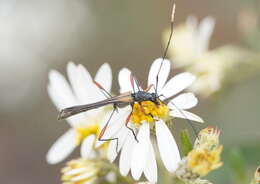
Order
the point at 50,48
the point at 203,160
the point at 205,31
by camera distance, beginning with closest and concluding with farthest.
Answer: the point at 203,160 < the point at 205,31 < the point at 50,48

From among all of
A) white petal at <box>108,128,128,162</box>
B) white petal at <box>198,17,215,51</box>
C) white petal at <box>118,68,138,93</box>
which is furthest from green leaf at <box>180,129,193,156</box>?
white petal at <box>198,17,215,51</box>

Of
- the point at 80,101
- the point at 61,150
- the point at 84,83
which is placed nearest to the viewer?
the point at 84,83

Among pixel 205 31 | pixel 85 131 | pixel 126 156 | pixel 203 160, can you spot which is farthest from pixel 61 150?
pixel 205 31

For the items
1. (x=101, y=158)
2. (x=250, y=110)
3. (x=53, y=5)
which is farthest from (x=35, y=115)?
(x=101, y=158)

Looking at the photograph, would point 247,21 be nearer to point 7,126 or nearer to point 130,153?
point 130,153

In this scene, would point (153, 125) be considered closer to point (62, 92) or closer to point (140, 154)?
point (140, 154)

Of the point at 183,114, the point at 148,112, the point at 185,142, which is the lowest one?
the point at 185,142

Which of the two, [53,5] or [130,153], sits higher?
[53,5]
